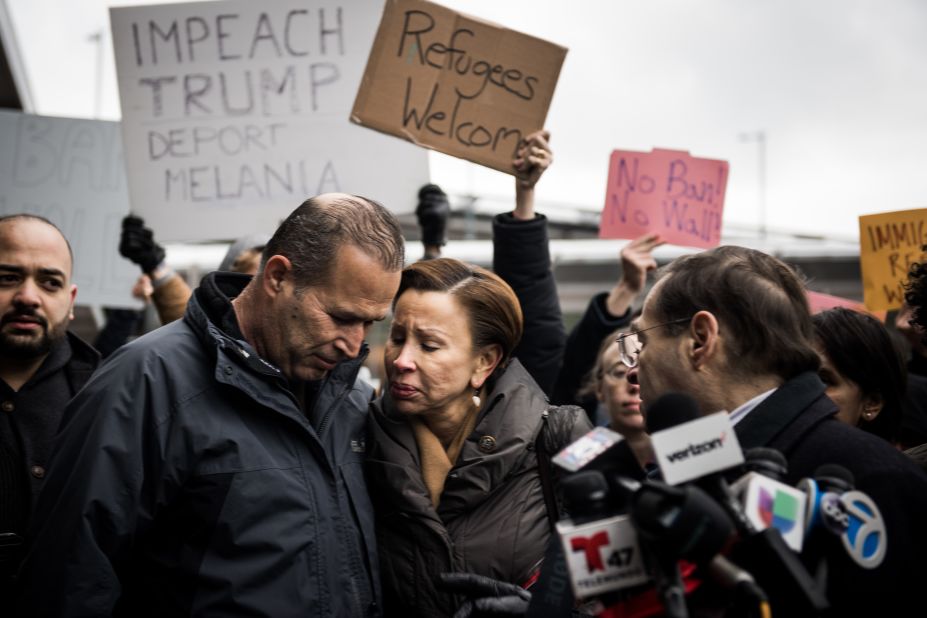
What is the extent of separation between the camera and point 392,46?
3.45 metres

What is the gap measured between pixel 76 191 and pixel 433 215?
81.0 inches

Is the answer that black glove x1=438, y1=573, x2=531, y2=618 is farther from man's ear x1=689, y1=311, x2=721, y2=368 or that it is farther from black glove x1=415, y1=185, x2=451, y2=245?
black glove x1=415, y1=185, x2=451, y2=245

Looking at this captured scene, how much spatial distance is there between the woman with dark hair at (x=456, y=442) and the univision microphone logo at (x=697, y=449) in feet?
3.81

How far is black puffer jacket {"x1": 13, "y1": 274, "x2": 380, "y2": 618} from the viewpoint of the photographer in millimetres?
2145

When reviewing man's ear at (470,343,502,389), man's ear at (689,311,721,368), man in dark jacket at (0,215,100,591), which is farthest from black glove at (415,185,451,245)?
man's ear at (689,311,721,368)

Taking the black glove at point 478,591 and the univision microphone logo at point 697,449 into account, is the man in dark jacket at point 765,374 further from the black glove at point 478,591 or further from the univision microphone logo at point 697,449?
the black glove at point 478,591

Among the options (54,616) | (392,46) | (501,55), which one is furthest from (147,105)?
(54,616)

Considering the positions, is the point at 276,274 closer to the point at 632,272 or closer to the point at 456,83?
the point at 456,83

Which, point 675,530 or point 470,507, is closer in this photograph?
point 675,530

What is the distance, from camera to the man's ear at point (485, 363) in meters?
2.92

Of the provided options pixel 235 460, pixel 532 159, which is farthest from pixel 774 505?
pixel 532 159

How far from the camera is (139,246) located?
157 inches

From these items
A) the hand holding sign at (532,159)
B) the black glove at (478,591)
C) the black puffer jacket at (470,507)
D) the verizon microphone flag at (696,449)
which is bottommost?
the black glove at (478,591)

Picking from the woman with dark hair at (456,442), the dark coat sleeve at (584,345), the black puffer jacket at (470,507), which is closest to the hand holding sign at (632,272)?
the dark coat sleeve at (584,345)
